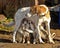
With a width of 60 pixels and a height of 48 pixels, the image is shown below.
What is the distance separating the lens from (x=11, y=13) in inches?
515

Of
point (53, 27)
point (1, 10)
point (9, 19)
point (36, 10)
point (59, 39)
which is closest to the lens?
point (36, 10)

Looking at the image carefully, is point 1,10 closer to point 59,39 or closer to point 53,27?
point 53,27

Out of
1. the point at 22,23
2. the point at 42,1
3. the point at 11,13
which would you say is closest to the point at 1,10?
the point at 11,13

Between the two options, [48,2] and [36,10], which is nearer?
[36,10]

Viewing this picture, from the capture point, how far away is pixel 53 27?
11445 millimetres

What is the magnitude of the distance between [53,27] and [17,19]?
2709mm

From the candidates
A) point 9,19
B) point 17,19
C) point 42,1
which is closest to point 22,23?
point 17,19

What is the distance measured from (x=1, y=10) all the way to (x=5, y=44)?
498cm

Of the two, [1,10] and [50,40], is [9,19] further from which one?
[50,40]

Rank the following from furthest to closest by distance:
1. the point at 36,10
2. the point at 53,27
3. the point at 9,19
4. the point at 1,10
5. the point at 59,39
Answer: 1. the point at 1,10
2. the point at 9,19
3. the point at 53,27
4. the point at 59,39
5. the point at 36,10

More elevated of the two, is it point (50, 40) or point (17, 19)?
point (17, 19)

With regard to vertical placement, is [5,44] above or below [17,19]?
below

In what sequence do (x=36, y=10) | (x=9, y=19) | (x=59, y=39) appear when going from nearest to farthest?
(x=36, y=10), (x=59, y=39), (x=9, y=19)

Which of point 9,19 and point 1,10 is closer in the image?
point 9,19
